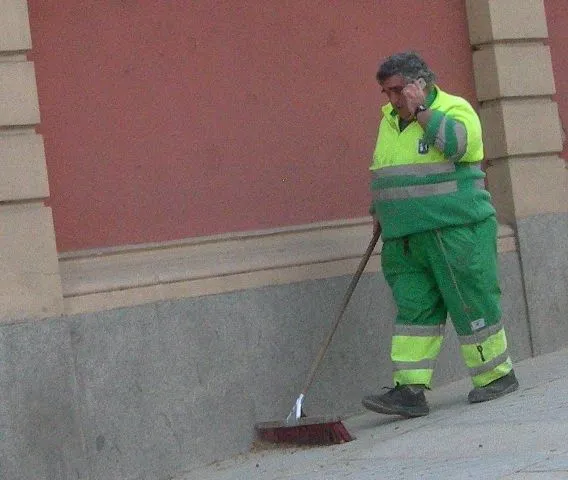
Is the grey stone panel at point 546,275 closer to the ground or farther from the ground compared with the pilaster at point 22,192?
closer to the ground

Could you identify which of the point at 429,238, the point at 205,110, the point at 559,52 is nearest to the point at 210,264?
the point at 205,110

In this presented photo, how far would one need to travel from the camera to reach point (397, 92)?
728cm

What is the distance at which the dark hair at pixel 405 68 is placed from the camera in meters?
7.26

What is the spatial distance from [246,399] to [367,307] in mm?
1011

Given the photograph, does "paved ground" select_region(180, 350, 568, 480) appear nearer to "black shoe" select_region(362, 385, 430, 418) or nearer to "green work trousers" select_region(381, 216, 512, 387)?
"black shoe" select_region(362, 385, 430, 418)

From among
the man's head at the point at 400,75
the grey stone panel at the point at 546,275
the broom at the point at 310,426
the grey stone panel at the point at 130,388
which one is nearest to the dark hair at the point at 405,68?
the man's head at the point at 400,75

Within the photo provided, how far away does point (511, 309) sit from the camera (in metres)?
8.83

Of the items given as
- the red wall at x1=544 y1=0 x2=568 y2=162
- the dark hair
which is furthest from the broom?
the red wall at x1=544 y1=0 x2=568 y2=162

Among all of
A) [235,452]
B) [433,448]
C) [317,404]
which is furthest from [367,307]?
[433,448]

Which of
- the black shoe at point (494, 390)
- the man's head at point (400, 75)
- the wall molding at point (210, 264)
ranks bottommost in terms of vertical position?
the black shoe at point (494, 390)

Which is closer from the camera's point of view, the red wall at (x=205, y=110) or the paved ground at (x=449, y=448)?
the paved ground at (x=449, y=448)

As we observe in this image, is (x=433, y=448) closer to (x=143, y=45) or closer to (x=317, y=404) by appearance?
(x=317, y=404)

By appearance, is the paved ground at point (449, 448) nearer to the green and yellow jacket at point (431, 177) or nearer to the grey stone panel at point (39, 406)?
the grey stone panel at point (39, 406)

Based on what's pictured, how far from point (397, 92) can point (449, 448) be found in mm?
1862
